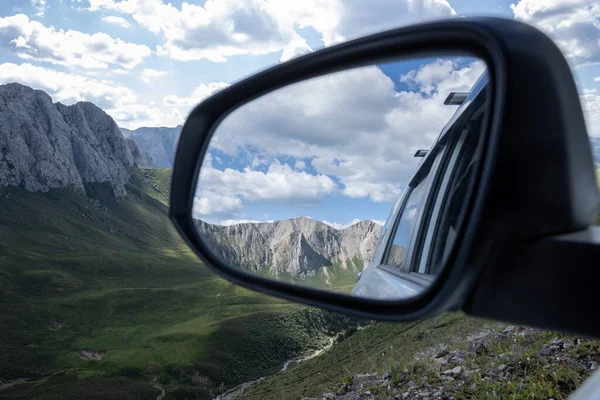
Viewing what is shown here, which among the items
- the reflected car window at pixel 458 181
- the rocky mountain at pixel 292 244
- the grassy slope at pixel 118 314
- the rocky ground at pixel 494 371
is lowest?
the grassy slope at pixel 118 314

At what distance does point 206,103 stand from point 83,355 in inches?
4817

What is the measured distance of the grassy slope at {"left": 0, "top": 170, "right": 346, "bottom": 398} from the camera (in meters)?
101

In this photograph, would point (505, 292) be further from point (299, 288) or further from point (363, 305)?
point (299, 288)

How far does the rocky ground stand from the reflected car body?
231cm

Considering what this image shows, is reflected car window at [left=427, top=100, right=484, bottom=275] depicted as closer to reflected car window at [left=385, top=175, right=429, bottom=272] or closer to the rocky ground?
reflected car window at [left=385, top=175, right=429, bottom=272]

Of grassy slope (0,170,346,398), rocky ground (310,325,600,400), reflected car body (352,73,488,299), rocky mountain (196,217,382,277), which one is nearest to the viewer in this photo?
reflected car body (352,73,488,299)

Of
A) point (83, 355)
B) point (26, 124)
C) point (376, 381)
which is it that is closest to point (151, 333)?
point (83, 355)

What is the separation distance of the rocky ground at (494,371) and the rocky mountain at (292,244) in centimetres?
256

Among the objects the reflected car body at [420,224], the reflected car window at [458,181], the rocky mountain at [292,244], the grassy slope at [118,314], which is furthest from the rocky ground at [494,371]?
the grassy slope at [118,314]

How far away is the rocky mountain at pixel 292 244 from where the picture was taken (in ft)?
7.81

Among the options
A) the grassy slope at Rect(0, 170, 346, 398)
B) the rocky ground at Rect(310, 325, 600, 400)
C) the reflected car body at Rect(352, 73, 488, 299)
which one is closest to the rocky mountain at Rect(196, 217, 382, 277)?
the reflected car body at Rect(352, 73, 488, 299)

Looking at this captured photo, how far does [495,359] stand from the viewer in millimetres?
5594

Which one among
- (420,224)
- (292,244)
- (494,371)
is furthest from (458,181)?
(494,371)

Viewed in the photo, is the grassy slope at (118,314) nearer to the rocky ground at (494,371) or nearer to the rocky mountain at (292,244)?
the rocky ground at (494,371)
